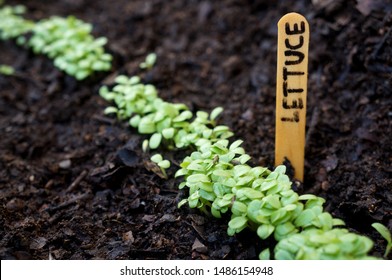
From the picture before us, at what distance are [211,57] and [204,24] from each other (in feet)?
1.55

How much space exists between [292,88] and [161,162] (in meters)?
0.76

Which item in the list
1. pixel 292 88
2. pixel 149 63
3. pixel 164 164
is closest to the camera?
pixel 292 88

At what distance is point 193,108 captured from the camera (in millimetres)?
3068

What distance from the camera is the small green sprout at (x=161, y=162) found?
2413mm

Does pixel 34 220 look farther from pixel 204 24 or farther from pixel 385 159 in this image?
pixel 204 24

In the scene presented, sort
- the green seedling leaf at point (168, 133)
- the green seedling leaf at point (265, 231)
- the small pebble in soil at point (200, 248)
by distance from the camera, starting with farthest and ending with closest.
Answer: the green seedling leaf at point (168, 133), the small pebble in soil at point (200, 248), the green seedling leaf at point (265, 231)

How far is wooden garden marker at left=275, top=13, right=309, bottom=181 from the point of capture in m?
2.14

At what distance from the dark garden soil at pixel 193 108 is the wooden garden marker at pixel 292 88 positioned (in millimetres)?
185

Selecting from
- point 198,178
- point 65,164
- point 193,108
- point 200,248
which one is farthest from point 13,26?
point 200,248

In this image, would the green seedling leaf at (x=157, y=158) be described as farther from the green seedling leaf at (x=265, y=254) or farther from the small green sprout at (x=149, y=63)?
the small green sprout at (x=149, y=63)

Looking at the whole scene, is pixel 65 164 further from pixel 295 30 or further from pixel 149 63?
pixel 295 30

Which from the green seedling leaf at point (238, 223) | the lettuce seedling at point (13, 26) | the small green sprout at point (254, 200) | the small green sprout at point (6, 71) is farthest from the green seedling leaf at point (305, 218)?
the lettuce seedling at point (13, 26)

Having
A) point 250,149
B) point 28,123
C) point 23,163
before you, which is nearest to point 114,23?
point 28,123

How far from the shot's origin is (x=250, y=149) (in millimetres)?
2695
